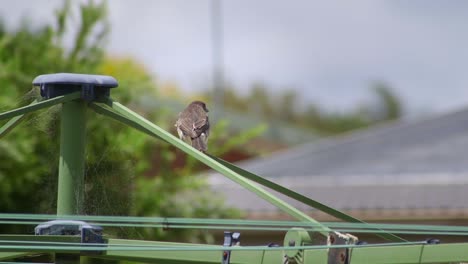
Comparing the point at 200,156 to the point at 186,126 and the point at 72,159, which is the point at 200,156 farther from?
the point at 186,126

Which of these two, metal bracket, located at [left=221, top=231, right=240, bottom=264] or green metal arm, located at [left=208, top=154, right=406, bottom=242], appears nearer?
metal bracket, located at [left=221, top=231, right=240, bottom=264]

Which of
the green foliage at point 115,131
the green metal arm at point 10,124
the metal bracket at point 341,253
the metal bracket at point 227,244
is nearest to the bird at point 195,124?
the green metal arm at point 10,124

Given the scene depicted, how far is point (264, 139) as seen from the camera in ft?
115

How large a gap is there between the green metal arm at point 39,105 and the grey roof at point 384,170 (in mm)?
11376

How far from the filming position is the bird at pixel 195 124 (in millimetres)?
5302

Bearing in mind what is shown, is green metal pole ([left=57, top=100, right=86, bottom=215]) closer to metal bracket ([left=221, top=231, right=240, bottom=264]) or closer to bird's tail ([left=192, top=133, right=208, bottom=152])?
bird's tail ([left=192, top=133, right=208, bottom=152])

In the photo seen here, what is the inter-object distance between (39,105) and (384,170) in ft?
47.4

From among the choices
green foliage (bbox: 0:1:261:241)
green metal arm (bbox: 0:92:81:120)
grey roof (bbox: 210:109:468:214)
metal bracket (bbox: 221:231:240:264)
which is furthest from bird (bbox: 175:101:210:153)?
grey roof (bbox: 210:109:468:214)

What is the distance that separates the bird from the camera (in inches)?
209

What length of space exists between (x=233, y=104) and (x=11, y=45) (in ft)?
158

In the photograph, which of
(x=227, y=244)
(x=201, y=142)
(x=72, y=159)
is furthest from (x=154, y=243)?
(x=201, y=142)

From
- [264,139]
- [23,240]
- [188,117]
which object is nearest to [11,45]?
[188,117]

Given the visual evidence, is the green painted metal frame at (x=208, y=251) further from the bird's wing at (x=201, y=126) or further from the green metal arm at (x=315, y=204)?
the bird's wing at (x=201, y=126)

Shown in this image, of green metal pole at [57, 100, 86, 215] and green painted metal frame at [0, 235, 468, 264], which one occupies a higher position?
green metal pole at [57, 100, 86, 215]
